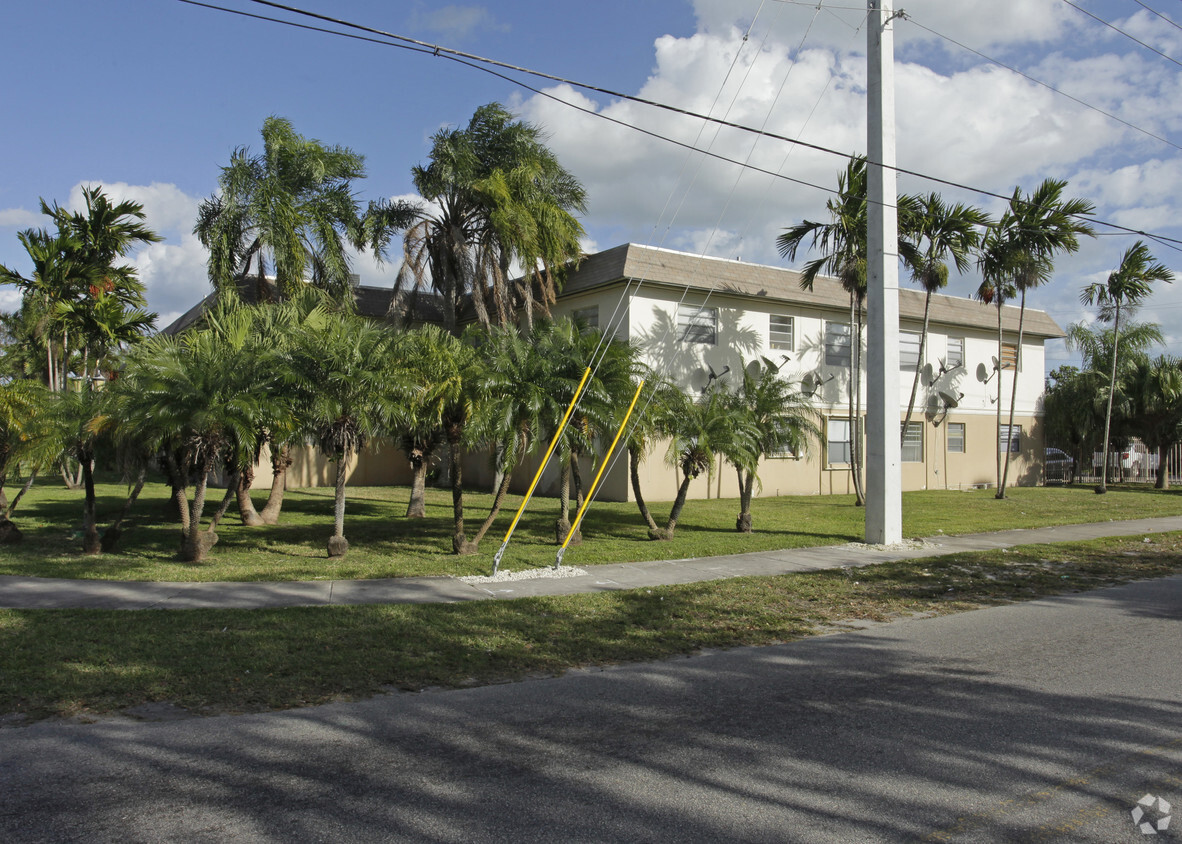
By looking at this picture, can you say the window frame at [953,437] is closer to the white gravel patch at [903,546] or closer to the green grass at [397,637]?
the white gravel patch at [903,546]

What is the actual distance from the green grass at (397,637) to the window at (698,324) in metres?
12.5

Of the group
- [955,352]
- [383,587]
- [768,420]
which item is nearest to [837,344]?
[955,352]

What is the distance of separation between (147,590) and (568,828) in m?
7.68

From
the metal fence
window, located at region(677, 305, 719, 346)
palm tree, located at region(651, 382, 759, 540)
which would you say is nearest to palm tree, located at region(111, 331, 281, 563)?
palm tree, located at region(651, 382, 759, 540)

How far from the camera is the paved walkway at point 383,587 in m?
9.00

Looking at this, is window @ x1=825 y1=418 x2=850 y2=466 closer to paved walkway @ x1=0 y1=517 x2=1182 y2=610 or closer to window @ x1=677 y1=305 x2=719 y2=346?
window @ x1=677 y1=305 x2=719 y2=346

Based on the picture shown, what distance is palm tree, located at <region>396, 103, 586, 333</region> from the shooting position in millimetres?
20125

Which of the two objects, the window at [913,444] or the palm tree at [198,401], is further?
the window at [913,444]

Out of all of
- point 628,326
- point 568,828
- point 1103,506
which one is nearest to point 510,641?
point 568,828

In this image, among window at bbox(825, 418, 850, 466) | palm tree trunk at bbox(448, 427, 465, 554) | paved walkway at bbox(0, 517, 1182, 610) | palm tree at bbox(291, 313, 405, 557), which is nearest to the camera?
paved walkway at bbox(0, 517, 1182, 610)

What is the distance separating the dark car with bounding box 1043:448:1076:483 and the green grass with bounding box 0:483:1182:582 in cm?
752

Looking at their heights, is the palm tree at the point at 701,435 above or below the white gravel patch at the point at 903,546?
above

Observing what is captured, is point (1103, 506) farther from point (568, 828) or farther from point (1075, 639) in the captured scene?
point (568, 828)

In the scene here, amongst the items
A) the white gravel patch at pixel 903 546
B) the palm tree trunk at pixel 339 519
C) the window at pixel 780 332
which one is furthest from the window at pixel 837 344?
the palm tree trunk at pixel 339 519
